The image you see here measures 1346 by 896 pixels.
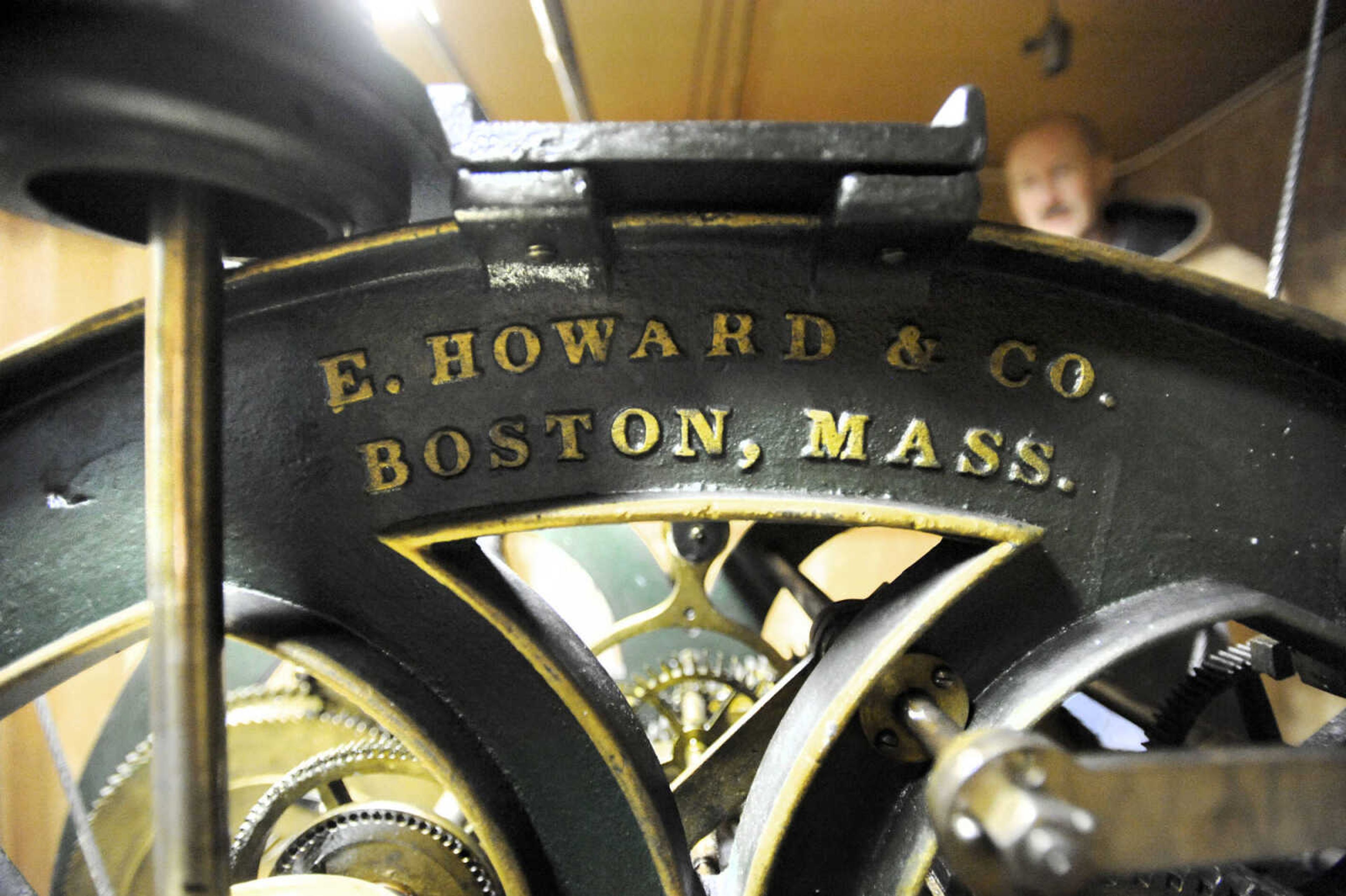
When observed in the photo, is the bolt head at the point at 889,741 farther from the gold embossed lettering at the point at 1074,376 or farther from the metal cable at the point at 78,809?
the metal cable at the point at 78,809

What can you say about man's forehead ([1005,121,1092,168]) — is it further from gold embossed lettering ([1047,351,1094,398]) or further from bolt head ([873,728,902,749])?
bolt head ([873,728,902,749])

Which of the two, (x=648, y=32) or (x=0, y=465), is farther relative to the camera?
(x=648, y=32)

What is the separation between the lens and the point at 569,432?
56 cm

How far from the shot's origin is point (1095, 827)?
35cm

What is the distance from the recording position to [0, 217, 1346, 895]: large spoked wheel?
56cm

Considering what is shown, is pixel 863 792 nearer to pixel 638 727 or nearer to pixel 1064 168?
pixel 638 727

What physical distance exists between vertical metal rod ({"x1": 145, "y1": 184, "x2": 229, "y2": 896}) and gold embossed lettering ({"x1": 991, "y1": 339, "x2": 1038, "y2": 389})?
53cm

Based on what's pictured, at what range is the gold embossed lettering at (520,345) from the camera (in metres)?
0.57

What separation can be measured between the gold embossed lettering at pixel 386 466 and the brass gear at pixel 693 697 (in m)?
0.69

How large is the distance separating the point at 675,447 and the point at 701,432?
23 mm

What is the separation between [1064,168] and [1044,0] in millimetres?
412

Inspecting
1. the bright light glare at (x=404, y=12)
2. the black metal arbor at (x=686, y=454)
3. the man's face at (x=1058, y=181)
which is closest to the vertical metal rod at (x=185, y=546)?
the black metal arbor at (x=686, y=454)

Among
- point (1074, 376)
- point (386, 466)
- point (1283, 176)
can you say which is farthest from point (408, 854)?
point (1283, 176)

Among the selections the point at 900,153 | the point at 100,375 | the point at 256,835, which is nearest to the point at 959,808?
the point at 900,153
